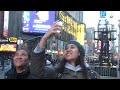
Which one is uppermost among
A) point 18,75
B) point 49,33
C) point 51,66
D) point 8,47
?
point 49,33

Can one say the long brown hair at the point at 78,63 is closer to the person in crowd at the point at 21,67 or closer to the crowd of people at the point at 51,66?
the crowd of people at the point at 51,66

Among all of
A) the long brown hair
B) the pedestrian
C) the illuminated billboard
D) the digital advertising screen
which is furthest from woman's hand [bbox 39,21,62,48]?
the illuminated billboard

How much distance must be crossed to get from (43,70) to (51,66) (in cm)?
15

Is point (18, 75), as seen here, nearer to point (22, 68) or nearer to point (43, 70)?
point (22, 68)

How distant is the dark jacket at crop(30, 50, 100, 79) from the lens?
3.35m

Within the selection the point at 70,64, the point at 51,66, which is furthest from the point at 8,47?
the point at 70,64

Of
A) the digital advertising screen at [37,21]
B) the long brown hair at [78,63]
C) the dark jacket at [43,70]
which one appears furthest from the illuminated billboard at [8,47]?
the long brown hair at [78,63]

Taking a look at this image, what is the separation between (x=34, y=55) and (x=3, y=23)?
103cm

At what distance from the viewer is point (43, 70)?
135 inches

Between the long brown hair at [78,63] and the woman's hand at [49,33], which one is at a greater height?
the woman's hand at [49,33]

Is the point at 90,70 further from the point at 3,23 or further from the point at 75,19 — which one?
the point at 3,23

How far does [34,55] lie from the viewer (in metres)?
3.34

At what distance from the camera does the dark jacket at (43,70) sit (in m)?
3.35
